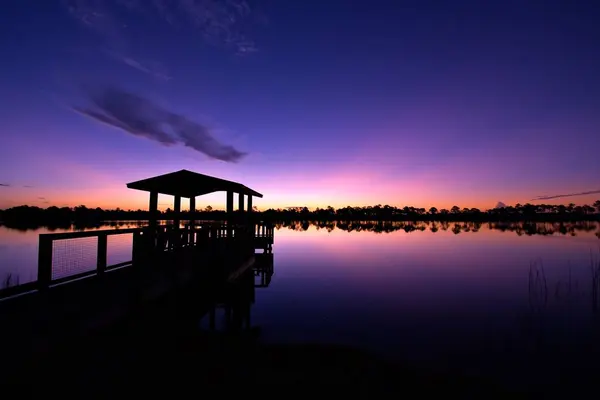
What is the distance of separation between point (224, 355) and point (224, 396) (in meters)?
1.71

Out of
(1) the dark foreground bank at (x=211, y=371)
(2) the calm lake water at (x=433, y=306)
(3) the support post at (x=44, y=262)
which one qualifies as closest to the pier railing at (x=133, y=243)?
(3) the support post at (x=44, y=262)

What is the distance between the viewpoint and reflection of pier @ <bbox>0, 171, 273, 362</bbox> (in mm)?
5484

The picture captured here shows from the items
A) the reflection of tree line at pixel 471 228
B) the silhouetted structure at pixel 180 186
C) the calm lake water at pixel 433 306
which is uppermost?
the silhouetted structure at pixel 180 186

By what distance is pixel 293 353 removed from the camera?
7.58m

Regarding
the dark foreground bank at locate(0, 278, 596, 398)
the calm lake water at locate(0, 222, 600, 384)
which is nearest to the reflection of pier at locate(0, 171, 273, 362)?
the dark foreground bank at locate(0, 278, 596, 398)

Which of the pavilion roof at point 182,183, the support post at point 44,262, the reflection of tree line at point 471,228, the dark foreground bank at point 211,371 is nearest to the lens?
the dark foreground bank at point 211,371

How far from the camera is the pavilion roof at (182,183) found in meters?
13.9

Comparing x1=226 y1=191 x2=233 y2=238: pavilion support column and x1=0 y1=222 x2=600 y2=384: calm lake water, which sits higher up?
x1=226 y1=191 x2=233 y2=238: pavilion support column

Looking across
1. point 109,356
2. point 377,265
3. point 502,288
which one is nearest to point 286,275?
point 377,265

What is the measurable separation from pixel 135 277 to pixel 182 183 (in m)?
7.57

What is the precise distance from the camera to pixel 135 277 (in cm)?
815

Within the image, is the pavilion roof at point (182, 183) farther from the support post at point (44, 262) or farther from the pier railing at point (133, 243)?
the support post at point (44, 262)

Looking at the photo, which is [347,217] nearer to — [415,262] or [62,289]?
[415,262]

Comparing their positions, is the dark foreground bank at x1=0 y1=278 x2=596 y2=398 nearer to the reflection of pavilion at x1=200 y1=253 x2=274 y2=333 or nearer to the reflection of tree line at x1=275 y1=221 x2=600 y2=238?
the reflection of pavilion at x1=200 y1=253 x2=274 y2=333
